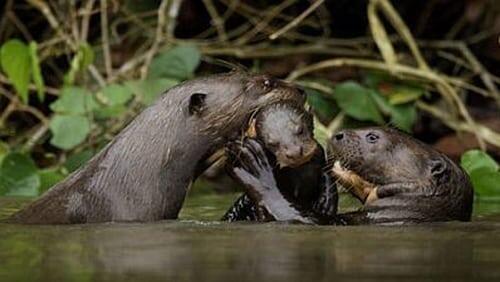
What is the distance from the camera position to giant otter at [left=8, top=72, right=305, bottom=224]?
3.79 metres

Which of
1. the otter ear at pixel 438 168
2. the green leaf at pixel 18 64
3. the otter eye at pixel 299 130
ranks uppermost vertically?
the green leaf at pixel 18 64

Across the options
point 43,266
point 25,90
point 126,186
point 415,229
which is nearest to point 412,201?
point 415,229

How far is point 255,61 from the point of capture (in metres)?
6.81

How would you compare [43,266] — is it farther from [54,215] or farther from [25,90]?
[25,90]

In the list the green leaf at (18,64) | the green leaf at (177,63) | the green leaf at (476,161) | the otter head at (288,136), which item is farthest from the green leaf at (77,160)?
the otter head at (288,136)

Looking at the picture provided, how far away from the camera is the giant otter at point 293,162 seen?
3.81 metres

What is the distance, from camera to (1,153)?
5.71 metres

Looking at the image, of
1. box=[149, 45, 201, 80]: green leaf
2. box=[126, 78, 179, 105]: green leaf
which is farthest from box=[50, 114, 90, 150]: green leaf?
Result: box=[149, 45, 201, 80]: green leaf

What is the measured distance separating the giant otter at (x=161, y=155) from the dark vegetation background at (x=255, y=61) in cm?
156

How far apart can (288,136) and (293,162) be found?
7 centimetres

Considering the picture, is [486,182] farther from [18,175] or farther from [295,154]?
[18,175]

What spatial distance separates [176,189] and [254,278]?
143cm

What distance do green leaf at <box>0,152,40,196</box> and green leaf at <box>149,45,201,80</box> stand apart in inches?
37.8

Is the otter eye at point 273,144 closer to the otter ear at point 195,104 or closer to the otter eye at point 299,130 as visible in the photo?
the otter eye at point 299,130
